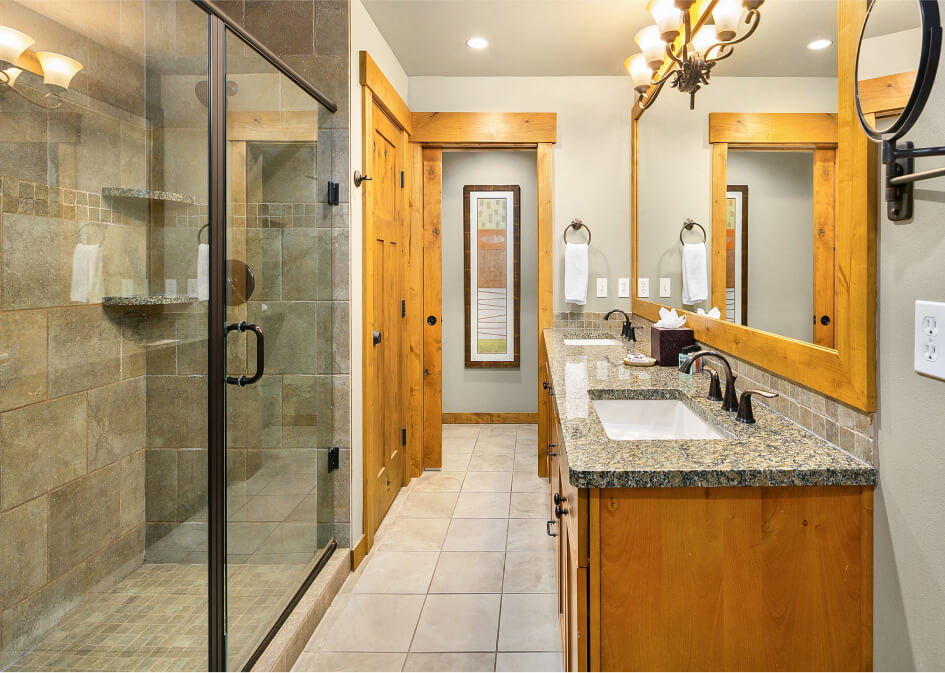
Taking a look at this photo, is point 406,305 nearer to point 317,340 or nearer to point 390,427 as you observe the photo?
point 390,427

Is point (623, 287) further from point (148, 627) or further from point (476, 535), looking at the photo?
point (148, 627)

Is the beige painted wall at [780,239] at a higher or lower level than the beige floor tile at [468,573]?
higher

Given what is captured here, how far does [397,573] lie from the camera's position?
2.44 meters

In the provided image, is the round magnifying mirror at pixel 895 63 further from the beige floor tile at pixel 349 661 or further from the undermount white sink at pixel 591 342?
the undermount white sink at pixel 591 342

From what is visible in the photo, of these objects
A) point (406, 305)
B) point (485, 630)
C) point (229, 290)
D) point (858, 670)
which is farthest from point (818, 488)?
point (406, 305)

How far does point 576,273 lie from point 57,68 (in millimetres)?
2739

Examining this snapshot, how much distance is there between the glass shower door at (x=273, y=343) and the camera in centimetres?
167

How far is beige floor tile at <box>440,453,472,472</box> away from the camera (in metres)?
3.83

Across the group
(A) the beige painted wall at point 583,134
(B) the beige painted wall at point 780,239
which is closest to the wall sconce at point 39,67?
(B) the beige painted wall at point 780,239

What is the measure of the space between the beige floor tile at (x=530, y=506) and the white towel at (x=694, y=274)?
135 centimetres

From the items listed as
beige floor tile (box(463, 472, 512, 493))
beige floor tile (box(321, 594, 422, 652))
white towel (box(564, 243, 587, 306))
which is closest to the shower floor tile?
beige floor tile (box(321, 594, 422, 652))

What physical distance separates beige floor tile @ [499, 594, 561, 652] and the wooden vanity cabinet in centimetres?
96

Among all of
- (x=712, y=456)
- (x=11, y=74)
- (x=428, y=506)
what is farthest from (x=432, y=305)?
(x=712, y=456)

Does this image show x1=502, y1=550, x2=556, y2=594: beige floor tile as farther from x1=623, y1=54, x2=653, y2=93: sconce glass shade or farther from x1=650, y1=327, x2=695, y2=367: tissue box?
x1=623, y1=54, x2=653, y2=93: sconce glass shade
